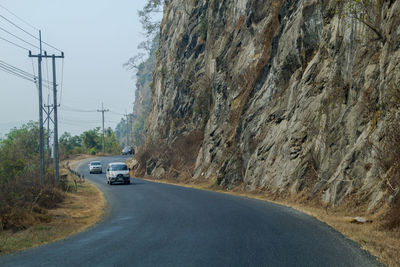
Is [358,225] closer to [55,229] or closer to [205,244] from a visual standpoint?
[205,244]

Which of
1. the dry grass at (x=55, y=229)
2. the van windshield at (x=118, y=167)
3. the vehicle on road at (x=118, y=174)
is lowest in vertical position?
the dry grass at (x=55, y=229)

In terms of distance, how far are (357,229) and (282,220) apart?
8.54 feet

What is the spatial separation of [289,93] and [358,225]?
51.2 feet

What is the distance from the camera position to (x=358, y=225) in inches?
501

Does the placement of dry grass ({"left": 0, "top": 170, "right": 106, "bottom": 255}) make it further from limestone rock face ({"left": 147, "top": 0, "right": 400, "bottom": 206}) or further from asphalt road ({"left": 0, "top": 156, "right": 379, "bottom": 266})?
limestone rock face ({"left": 147, "top": 0, "right": 400, "bottom": 206})

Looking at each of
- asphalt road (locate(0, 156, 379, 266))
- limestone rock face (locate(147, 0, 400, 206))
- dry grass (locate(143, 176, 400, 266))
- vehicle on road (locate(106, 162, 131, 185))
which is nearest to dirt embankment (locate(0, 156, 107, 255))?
asphalt road (locate(0, 156, 379, 266))

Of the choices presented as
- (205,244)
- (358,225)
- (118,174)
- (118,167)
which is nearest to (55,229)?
(205,244)

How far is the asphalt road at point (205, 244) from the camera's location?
8203 mm

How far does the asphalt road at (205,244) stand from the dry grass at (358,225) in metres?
0.35

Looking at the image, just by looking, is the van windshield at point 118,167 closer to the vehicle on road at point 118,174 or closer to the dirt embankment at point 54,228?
the vehicle on road at point 118,174

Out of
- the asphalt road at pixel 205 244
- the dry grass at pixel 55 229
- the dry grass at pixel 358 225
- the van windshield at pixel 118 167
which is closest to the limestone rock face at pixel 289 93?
the dry grass at pixel 358 225

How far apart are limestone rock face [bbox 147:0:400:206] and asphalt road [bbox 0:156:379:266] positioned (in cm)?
449

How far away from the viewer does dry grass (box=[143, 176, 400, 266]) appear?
893 centimetres

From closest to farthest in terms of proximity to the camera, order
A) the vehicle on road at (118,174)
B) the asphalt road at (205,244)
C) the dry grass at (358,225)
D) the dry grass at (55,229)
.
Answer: the asphalt road at (205,244), the dry grass at (358,225), the dry grass at (55,229), the vehicle on road at (118,174)
